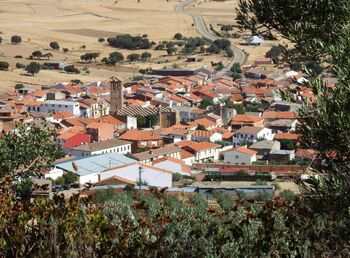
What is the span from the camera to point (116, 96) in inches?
1395

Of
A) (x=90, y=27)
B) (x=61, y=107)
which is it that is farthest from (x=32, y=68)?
(x=90, y=27)

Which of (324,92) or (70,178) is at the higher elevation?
(324,92)

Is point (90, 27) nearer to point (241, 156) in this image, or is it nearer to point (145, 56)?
point (145, 56)

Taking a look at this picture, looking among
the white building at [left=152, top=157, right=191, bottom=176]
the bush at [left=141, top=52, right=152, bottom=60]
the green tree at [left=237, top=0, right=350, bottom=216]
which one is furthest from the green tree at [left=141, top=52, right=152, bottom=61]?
the green tree at [left=237, top=0, right=350, bottom=216]

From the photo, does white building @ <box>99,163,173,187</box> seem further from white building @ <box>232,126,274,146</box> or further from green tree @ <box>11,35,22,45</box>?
green tree @ <box>11,35,22,45</box>

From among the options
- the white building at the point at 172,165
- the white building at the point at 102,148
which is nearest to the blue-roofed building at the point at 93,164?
the white building at the point at 172,165

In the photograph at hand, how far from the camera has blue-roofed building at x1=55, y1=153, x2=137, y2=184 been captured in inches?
904

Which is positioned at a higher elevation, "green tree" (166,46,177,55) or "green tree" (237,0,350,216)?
"green tree" (237,0,350,216)

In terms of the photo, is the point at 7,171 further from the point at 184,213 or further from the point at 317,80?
the point at 317,80

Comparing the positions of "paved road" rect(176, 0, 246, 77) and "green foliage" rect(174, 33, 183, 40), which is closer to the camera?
"paved road" rect(176, 0, 246, 77)

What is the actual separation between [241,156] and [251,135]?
3.67 metres

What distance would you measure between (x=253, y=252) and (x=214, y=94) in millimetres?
35088

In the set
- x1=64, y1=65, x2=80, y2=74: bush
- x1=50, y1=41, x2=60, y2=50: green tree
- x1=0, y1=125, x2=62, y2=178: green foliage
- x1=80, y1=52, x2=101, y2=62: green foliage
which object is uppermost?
x1=0, y1=125, x2=62, y2=178: green foliage

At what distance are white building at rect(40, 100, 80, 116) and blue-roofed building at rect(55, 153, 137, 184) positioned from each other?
991 cm
